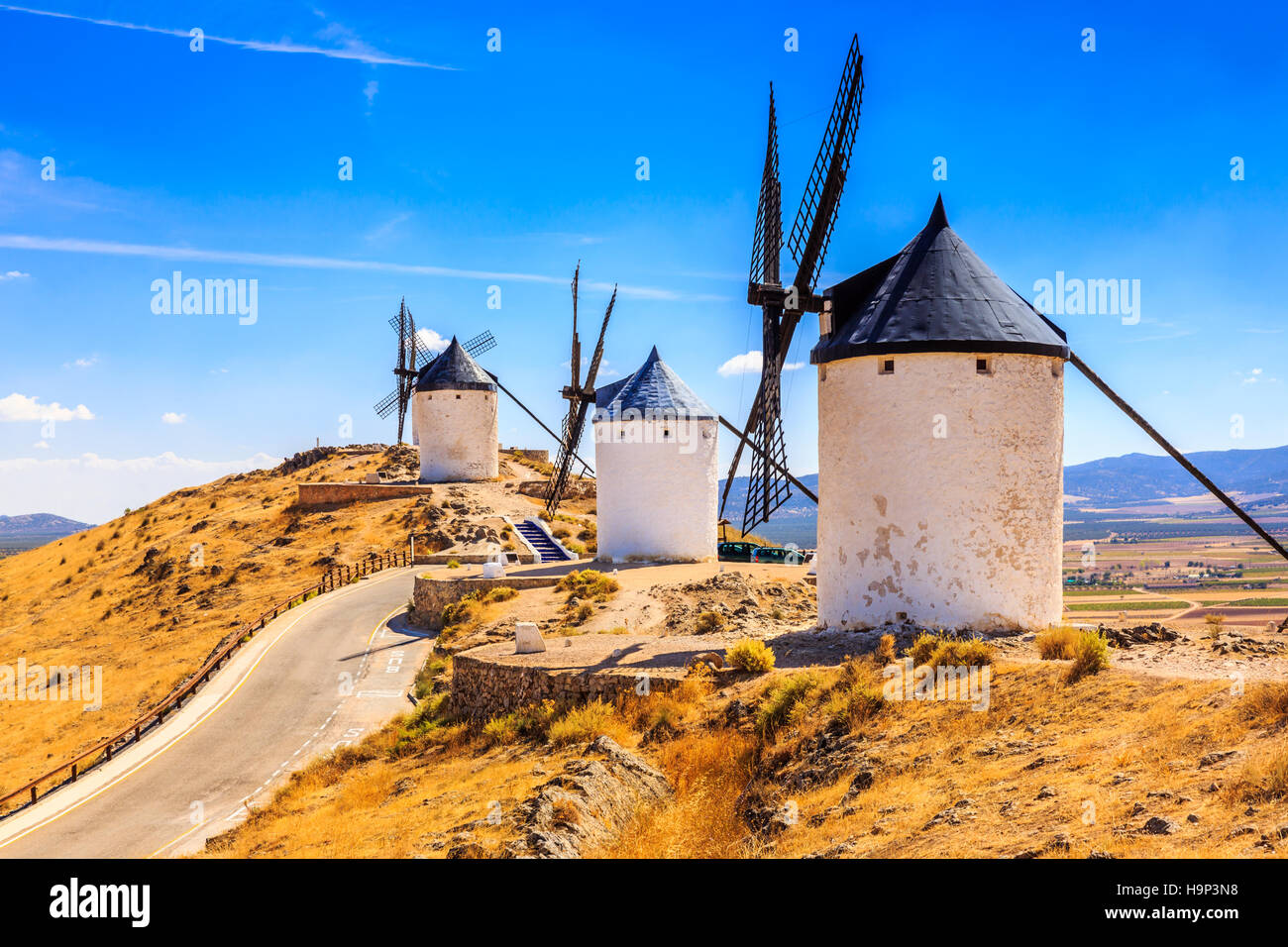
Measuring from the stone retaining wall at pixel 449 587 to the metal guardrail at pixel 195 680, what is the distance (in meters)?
5.06

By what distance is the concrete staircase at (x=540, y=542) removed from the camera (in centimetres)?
3848

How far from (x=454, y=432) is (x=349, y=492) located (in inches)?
251

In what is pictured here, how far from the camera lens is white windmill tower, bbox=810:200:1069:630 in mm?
14453

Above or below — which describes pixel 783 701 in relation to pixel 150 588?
above

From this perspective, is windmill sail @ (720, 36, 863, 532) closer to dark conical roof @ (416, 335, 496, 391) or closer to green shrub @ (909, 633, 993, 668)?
green shrub @ (909, 633, 993, 668)

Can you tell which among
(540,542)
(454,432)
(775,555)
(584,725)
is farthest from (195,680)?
(454,432)

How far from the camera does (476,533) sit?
4369 cm

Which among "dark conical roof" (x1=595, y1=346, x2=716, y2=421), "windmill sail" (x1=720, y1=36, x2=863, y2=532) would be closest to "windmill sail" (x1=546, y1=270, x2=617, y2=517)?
"dark conical roof" (x1=595, y1=346, x2=716, y2=421)

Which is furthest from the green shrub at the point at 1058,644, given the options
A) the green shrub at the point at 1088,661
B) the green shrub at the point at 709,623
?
the green shrub at the point at 709,623

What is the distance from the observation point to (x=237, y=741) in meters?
20.2

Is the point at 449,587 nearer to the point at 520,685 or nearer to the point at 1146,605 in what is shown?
the point at 520,685

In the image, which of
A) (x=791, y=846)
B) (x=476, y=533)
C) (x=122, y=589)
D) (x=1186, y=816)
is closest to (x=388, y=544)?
(x=476, y=533)

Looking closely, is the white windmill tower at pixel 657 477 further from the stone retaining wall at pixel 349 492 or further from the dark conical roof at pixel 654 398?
the stone retaining wall at pixel 349 492
